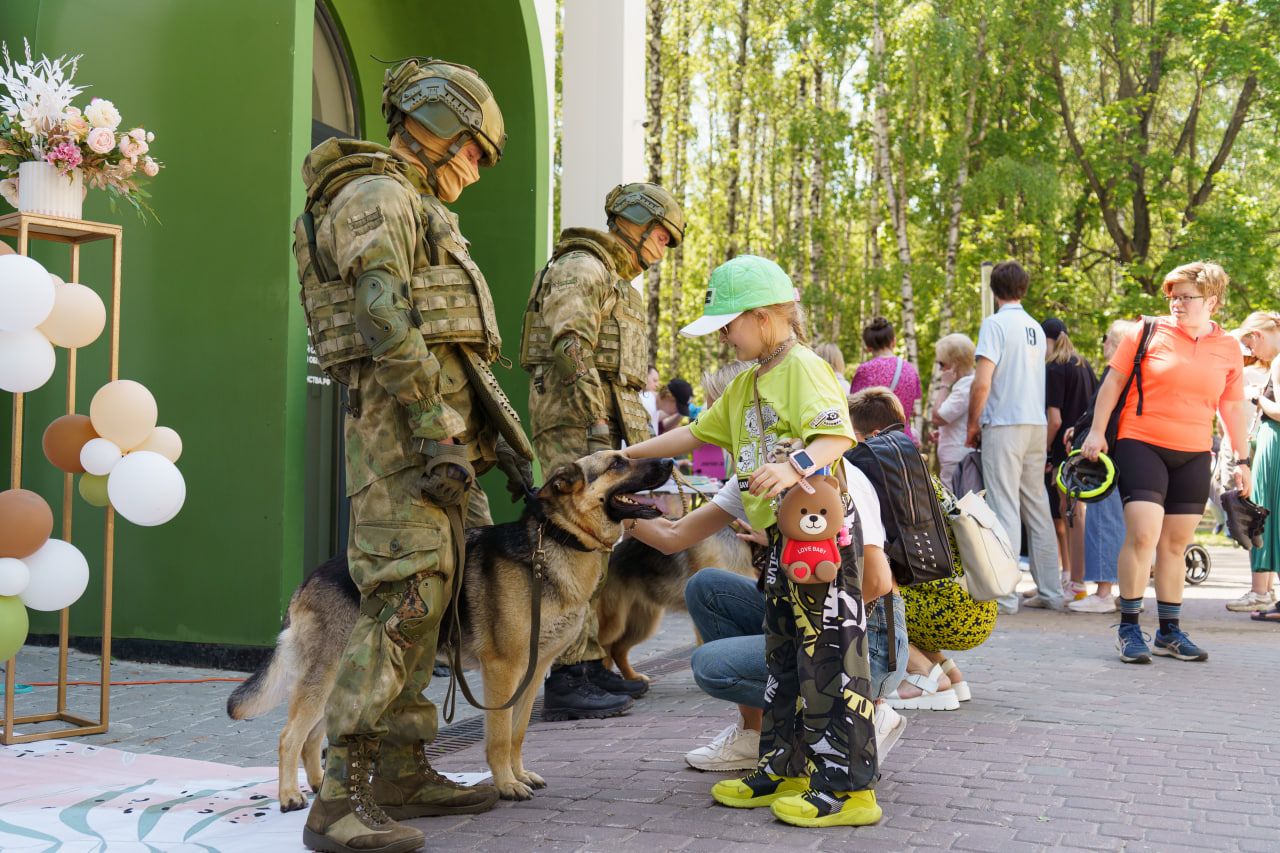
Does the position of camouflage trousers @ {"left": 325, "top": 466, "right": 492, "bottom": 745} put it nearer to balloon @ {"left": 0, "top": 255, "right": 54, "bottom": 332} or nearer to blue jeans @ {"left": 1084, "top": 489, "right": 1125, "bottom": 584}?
balloon @ {"left": 0, "top": 255, "right": 54, "bottom": 332}

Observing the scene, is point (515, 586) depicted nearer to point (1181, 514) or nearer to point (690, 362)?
point (1181, 514)

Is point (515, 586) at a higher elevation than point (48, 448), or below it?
below

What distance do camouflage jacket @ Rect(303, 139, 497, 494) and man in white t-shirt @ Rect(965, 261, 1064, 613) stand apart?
20.3 ft

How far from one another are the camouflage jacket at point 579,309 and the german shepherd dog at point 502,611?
63.2 inches

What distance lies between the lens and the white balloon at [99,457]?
5074mm

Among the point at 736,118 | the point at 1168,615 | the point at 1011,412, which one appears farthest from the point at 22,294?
the point at 736,118

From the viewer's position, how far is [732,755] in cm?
449

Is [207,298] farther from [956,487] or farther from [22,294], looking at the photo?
[956,487]

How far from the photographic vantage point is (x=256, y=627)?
21.4 ft

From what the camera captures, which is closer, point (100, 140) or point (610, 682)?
point (100, 140)

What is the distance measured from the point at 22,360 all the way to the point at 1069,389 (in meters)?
8.25

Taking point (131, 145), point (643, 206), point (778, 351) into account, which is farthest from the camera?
point (643, 206)

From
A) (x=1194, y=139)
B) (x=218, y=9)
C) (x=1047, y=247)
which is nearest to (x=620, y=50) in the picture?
(x=218, y=9)

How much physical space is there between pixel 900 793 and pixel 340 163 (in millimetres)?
3038
